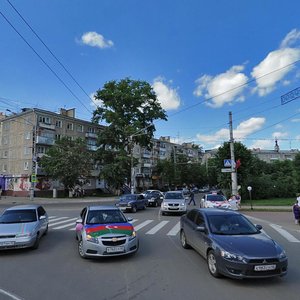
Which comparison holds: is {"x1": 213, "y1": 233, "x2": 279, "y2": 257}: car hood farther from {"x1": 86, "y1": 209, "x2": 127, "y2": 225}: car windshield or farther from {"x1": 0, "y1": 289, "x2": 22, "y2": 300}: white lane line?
{"x1": 0, "y1": 289, "x2": 22, "y2": 300}: white lane line

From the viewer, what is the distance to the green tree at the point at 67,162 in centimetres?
4419

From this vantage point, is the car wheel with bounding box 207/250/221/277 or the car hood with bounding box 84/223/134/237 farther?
the car hood with bounding box 84/223/134/237

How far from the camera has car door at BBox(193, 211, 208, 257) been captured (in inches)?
303

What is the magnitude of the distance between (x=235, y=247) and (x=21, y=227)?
→ 261 inches

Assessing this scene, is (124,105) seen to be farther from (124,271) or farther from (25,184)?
(124,271)

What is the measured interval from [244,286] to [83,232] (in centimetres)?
444

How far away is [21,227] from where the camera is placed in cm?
969

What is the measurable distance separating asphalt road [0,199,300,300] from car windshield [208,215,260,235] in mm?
1030

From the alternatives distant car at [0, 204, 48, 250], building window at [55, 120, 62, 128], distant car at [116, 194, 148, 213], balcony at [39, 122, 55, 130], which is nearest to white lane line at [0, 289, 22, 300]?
distant car at [0, 204, 48, 250]

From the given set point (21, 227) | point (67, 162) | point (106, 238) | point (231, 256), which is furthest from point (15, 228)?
point (67, 162)

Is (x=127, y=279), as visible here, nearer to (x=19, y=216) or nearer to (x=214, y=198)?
(x=19, y=216)

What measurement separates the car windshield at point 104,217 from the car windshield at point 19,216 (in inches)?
99.3

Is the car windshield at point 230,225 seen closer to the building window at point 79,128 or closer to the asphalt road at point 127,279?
the asphalt road at point 127,279

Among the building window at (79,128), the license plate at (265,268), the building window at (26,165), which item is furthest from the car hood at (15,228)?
the building window at (79,128)
